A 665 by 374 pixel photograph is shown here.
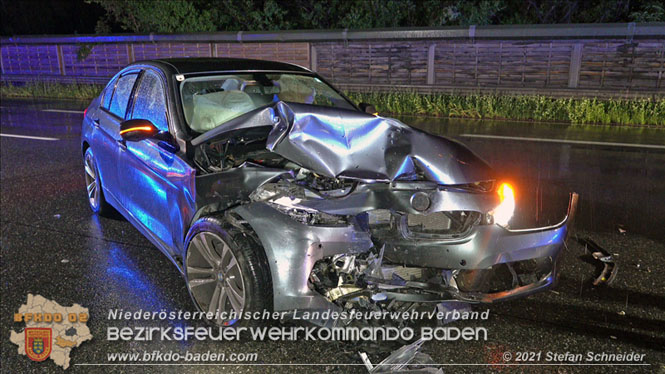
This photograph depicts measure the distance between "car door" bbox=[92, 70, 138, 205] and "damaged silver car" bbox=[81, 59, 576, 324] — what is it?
1.27m

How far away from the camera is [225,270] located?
310cm

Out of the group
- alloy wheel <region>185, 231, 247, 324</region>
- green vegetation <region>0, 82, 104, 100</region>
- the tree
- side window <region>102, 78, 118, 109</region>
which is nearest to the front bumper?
alloy wheel <region>185, 231, 247, 324</region>

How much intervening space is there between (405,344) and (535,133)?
25.9 feet

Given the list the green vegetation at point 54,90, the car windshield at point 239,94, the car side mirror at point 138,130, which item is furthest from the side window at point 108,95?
the green vegetation at point 54,90

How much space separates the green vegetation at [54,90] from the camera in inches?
706

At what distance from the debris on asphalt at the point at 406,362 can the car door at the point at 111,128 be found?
294 cm

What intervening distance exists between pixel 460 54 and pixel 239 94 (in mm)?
10454

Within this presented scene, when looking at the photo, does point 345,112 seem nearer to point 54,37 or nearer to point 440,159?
point 440,159

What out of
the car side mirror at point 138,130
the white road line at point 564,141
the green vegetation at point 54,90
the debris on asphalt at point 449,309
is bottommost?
the green vegetation at point 54,90

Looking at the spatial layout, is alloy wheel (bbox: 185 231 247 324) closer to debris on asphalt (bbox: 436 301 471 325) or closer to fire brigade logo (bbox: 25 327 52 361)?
fire brigade logo (bbox: 25 327 52 361)

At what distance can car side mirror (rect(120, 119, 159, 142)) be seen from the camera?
3668 millimetres

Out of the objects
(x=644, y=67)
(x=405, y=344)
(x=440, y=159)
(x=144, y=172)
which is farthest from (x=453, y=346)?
(x=644, y=67)

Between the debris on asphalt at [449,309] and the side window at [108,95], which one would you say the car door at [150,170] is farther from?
the debris on asphalt at [449,309]

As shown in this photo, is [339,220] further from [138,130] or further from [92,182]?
[92,182]
